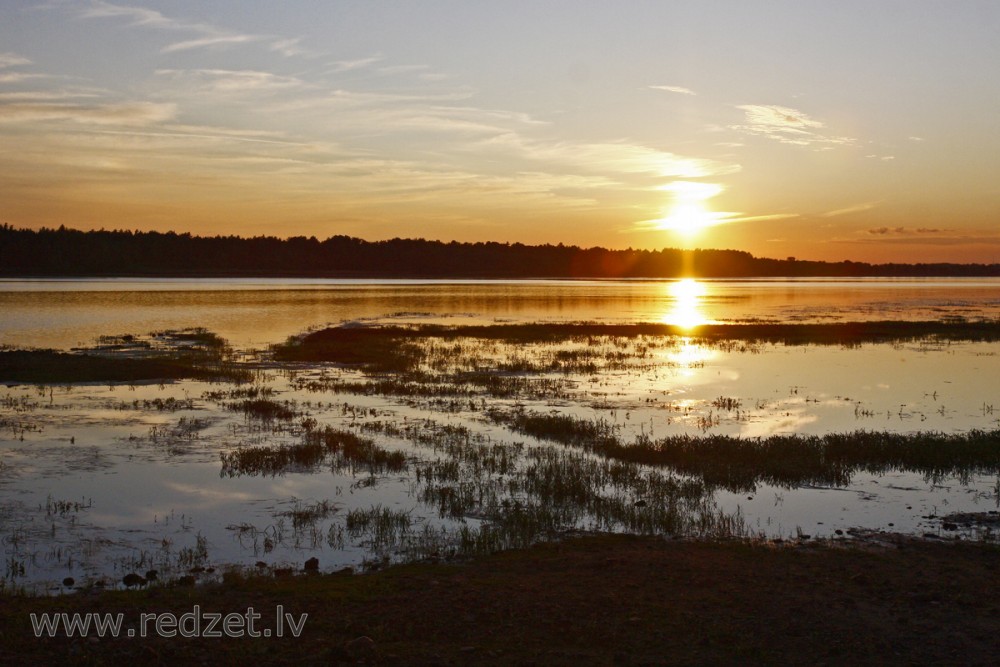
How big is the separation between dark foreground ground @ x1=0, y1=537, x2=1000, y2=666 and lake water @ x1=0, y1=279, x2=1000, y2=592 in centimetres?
162

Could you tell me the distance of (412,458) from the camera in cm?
1853

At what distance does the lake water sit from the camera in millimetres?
12508

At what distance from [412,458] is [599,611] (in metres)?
9.94

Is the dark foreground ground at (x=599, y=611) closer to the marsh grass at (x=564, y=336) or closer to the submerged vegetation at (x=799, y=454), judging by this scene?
the submerged vegetation at (x=799, y=454)

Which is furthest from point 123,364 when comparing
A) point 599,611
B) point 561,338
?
point 599,611

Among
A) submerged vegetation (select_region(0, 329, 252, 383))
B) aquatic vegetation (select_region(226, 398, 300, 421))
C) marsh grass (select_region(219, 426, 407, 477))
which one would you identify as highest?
submerged vegetation (select_region(0, 329, 252, 383))

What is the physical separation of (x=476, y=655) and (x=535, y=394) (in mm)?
20868

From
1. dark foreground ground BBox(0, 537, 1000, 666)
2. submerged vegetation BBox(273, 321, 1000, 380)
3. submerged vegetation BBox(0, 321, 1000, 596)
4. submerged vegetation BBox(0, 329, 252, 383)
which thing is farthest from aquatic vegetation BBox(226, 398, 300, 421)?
dark foreground ground BBox(0, 537, 1000, 666)

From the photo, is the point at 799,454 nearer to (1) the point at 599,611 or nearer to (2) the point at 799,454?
(2) the point at 799,454

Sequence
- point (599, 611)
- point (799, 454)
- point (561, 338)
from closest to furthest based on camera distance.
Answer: point (599, 611), point (799, 454), point (561, 338)

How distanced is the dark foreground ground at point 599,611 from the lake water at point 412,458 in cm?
162

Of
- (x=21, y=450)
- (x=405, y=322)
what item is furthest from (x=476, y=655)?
(x=405, y=322)

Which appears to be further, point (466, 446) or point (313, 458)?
point (466, 446)

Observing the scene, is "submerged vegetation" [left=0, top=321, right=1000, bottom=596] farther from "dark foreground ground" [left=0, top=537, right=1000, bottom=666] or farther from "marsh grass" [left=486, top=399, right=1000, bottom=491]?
"dark foreground ground" [left=0, top=537, right=1000, bottom=666]
